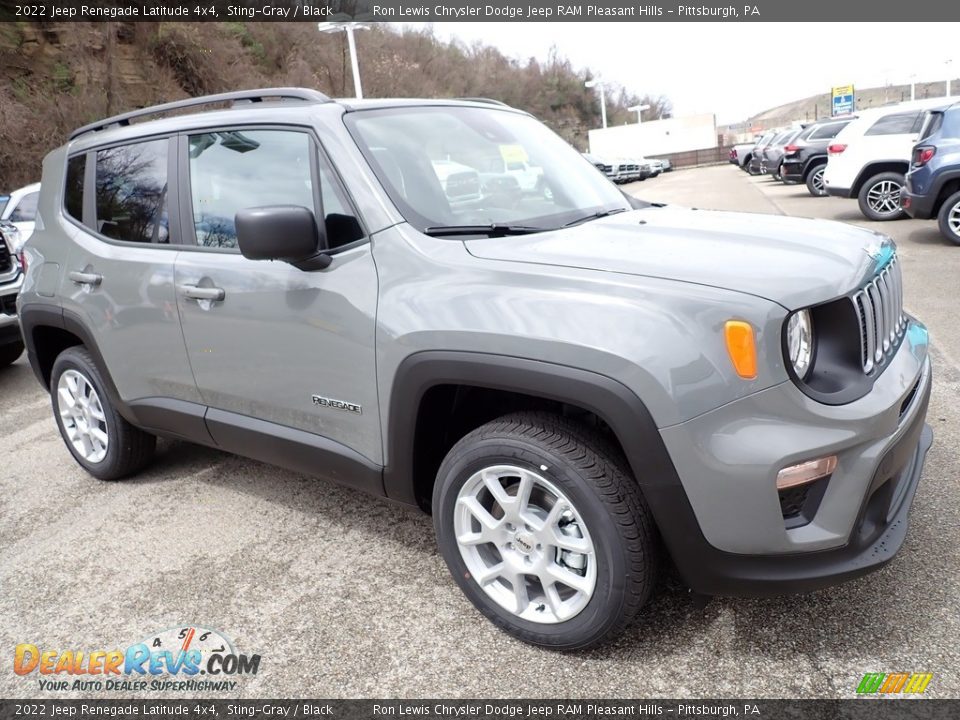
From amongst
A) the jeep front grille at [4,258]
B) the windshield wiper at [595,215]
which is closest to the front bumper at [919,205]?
the windshield wiper at [595,215]

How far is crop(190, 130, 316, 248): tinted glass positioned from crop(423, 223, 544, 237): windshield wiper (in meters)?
0.54

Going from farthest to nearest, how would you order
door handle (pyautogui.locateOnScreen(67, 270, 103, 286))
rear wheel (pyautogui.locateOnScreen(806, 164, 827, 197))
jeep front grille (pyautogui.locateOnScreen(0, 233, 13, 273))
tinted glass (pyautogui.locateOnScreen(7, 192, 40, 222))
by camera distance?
rear wheel (pyautogui.locateOnScreen(806, 164, 827, 197)), tinted glass (pyautogui.locateOnScreen(7, 192, 40, 222)), jeep front grille (pyautogui.locateOnScreen(0, 233, 13, 273)), door handle (pyautogui.locateOnScreen(67, 270, 103, 286))

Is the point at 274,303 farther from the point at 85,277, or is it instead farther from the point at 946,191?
the point at 946,191

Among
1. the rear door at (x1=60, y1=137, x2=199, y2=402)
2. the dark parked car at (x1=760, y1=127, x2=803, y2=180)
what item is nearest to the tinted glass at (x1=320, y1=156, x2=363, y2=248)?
the rear door at (x1=60, y1=137, x2=199, y2=402)

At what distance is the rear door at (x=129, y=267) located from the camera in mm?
3365

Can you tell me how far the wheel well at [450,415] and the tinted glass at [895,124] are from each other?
471 inches

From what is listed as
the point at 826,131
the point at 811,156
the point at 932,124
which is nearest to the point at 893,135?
the point at 932,124

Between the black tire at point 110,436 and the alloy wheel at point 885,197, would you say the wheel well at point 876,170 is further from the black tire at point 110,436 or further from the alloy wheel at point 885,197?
the black tire at point 110,436

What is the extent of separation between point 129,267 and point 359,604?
1.88 meters

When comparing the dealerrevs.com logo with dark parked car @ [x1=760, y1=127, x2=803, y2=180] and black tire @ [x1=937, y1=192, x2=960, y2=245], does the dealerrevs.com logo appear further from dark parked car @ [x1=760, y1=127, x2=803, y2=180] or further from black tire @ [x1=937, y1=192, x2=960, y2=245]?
dark parked car @ [x1=760, y1=127, x2=803, y2=180]

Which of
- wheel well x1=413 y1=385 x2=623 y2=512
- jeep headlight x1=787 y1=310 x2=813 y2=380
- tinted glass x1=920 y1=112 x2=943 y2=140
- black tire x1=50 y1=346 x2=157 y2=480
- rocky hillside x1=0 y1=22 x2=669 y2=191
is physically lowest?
black tire x1=50 y1=346 x2=157 y2=480

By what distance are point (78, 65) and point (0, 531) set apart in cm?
2516

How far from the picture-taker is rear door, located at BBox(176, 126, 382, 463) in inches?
106

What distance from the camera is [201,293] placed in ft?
10.2
